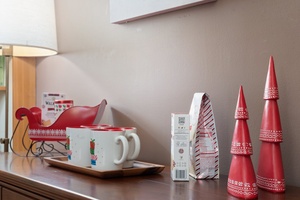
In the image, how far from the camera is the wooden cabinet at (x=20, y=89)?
1.86 meters

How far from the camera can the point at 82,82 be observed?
1.64 meters

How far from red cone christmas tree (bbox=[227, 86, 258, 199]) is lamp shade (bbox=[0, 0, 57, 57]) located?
0.96 m

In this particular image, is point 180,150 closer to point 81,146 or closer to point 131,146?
point 131,146

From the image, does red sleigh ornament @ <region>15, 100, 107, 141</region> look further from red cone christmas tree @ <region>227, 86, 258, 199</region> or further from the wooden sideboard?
red cone christmas tree @ <region>227, 86, 258, 199</region>

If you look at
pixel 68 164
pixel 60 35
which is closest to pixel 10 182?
pixel 68 164

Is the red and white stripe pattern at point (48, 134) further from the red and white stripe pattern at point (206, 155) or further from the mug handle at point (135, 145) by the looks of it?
the red and white stripe pattern at point (206, 155)

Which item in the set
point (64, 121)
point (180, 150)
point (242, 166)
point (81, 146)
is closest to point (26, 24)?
point (64, 121)

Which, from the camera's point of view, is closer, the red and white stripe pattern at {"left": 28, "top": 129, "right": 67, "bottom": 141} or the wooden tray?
the wooden tray

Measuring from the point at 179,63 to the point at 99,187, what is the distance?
508 mm

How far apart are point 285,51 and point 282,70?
0.15 ft

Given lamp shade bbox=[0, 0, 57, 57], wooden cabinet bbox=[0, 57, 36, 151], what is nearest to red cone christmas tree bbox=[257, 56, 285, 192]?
lamp shade bbox=[0, 0, 57, 57]

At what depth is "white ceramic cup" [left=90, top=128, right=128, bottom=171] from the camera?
1001mm

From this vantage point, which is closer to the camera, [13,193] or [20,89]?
[13,193]

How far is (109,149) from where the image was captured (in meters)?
1.00
